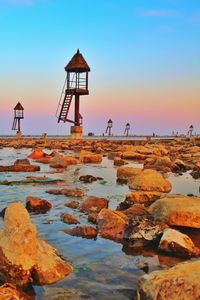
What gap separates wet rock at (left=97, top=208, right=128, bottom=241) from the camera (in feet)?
18.6

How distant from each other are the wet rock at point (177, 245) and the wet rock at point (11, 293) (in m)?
2.08

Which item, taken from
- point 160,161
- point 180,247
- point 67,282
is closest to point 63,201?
point 180,247

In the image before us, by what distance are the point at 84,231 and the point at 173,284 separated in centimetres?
275

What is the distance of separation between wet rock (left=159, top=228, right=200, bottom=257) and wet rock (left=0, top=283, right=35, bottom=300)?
2.08 m

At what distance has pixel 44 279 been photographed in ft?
12.7

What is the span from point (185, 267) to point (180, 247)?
1.59 meters

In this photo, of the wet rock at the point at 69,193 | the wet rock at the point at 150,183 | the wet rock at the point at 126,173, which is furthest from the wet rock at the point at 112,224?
the wet rock at the point at 126,173

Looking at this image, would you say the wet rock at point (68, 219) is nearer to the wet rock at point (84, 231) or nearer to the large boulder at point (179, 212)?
the wet rock at point (84, 231)

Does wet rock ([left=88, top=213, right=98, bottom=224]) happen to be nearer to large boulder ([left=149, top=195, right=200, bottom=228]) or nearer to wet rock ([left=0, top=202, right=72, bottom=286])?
large boulder ([left=149, top=195, right=200, bottom=228])

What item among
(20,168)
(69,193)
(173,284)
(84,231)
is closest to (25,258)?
(173,284)

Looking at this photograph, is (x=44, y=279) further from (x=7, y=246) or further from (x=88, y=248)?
(x=88, y=248)

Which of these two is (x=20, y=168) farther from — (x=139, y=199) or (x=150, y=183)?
(x=139, y=199)

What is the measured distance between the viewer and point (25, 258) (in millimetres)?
3947

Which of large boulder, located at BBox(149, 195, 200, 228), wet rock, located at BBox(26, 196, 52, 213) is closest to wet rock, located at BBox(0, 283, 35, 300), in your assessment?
large boulder, located at BBox(149, 195, 200, 228)
